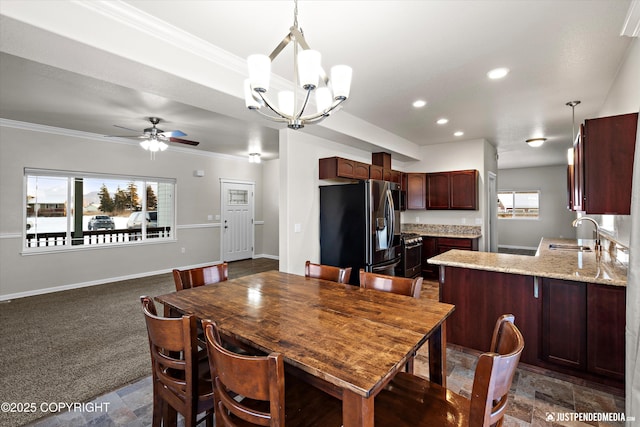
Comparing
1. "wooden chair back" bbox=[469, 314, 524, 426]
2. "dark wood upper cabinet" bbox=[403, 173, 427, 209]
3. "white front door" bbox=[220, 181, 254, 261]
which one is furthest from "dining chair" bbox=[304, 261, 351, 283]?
"white front door" bbox=[220, 181, 254, 261]

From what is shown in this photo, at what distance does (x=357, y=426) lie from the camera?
3.14ft

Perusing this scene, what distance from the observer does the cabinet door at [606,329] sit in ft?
6.97

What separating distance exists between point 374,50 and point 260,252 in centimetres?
676

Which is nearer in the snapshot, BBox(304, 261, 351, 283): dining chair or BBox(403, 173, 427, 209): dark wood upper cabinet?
BBox(304, 261, 351, 283): dining chair

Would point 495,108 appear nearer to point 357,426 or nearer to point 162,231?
point 357,426

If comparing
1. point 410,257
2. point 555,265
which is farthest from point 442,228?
point 555,265

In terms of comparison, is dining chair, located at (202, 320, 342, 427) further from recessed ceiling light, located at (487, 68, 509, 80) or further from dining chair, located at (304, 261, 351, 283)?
recessed ceiling light, located at (487, 68, 509, 80)

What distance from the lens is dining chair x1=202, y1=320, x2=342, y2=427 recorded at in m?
0.97

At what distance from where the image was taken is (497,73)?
2.88 metres

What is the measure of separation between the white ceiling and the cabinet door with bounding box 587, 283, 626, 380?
195cm

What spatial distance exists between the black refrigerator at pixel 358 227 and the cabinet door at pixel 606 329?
2189 millimetres

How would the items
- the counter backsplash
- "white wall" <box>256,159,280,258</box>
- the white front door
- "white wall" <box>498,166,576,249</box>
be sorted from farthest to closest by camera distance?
"white wall" <box>498,166,576,249</box> < "white wall" <box>256,159,280,258</box> < the white front door < the counter backsplash

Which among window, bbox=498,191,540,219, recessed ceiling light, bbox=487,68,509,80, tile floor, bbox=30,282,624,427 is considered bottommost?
tile floor, bbox=30,282,624,427

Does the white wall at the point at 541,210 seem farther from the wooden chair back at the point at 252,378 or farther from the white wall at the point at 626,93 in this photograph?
the wooden chair back at the point at 252,378
